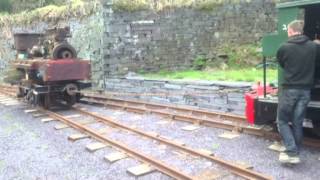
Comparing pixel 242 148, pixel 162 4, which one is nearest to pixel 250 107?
pixel 242 148

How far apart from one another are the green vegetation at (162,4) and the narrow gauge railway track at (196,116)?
3.36m

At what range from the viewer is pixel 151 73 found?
15.6m

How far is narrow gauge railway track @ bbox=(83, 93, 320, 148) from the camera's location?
7824mm

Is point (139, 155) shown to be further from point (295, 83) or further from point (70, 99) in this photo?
point (70, 99)

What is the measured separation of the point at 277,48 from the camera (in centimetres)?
695

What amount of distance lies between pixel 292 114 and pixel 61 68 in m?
7.02

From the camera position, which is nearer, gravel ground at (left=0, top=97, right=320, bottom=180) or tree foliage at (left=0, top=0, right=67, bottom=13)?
gravel ground at (left=0, top=97, right=320, bottom=180)

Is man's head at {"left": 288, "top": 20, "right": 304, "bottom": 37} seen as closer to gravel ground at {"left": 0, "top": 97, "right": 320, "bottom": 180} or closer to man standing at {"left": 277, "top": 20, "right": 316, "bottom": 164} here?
man standing at {"left": 277, "top": 20, "right": 316, "bottom": 164}

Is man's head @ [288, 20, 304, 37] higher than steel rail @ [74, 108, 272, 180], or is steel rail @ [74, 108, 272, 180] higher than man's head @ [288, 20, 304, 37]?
man's head @ [288, 20, 304, 37]

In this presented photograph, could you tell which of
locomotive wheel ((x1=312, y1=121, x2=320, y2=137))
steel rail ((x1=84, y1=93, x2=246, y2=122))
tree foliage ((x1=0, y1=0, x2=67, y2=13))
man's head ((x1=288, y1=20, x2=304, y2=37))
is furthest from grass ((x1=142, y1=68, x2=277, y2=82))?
tree foliage ((x1=0, y1=0, x2=67, y2=13))

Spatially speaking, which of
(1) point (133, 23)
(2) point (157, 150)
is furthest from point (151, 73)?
(2) point (157, 150)

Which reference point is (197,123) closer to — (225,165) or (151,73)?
(225,165)

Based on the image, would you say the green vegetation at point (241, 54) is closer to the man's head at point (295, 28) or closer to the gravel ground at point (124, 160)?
the gravel ground at point (124, 160)

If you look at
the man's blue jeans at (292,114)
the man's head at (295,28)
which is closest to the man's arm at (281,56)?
the man's head at (295,28)
